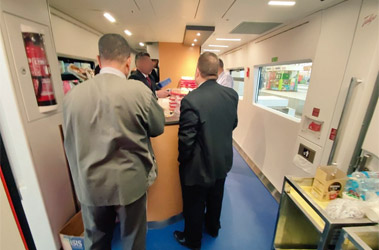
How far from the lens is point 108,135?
3.08 feet

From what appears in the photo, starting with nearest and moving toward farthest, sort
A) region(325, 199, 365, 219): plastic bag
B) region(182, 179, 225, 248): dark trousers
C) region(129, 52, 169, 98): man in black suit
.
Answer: region(325, 199, 365, 219): plastic bag, region(182, 179, 225, 248): dark trousers, region(129, 52, 169, 98): man in black suit

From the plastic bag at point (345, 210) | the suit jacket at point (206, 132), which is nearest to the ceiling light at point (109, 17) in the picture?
the suit jacket at point (206, 132)

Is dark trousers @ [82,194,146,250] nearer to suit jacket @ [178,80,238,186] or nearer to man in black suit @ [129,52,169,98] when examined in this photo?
suit jacket @ [178,80,238,186]

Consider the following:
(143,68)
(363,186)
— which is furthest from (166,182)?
(143,68)

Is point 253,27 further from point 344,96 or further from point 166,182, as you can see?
point 166,182

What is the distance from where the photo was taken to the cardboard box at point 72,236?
1.41 m

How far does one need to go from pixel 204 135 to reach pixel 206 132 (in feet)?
0.10

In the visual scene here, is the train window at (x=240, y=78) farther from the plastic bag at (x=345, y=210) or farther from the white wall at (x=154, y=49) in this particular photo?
the plastic bag at (x=345, y=210)

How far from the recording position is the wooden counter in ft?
5.54

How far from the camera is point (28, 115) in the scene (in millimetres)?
1199

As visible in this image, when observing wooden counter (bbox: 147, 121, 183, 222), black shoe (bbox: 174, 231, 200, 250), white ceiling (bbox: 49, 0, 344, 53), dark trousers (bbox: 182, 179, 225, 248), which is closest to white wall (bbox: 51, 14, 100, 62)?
white ceiling (bbox: 49, 0, 344, 53)

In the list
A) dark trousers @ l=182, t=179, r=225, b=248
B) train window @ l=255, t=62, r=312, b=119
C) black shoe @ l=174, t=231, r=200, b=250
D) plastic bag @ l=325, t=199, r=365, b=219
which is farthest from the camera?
train window @ l=255, t=62, r=312, b=119

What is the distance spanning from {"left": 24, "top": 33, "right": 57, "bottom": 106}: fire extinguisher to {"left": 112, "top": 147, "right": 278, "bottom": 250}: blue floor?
1494mm

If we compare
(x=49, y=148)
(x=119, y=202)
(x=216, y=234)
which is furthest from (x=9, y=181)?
(x=216, y=234)
